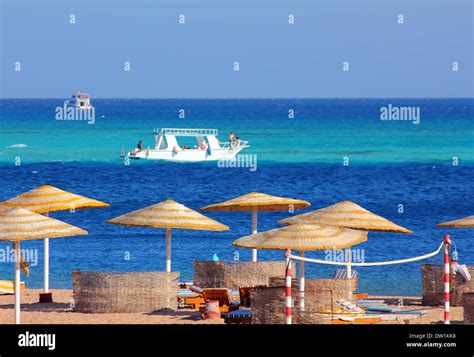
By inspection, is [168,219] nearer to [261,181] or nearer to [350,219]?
[350,219]

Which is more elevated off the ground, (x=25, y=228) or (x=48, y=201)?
(x=48, y=201)

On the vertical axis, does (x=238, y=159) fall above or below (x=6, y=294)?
above

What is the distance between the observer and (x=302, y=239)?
17344mm

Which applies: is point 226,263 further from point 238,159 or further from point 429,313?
point 238,159

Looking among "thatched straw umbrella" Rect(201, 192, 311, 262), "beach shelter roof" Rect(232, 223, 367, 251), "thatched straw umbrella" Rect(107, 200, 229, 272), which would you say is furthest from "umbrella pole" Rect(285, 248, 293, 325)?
"thatched straw umbrella" Rect(201, 192, 311, 262)

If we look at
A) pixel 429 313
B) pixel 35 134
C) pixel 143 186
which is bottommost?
pixel 429 313

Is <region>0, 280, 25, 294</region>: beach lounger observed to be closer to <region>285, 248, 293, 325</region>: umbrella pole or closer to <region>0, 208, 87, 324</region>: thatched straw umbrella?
<region>0, 208, 87, 324</region>: thatched straw umbrella

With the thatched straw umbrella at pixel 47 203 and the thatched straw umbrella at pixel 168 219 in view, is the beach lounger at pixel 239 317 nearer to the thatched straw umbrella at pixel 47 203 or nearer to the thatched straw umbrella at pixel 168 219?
the thatched straw umbrella at pixel 168 219

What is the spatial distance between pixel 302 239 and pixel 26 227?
4.06 metres

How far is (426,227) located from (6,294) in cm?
2350

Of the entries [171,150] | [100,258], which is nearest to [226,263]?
[100,258]

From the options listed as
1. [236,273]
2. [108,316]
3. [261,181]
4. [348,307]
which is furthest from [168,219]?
[261,181]
